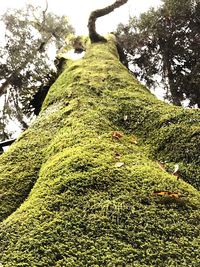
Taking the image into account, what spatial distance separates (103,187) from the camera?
2.61m

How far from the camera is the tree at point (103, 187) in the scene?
206 centimetres

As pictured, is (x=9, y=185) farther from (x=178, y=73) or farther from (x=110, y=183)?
(x=178, y=73)

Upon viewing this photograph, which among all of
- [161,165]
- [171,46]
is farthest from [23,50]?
[161,165]

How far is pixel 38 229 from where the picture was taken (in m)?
2.21

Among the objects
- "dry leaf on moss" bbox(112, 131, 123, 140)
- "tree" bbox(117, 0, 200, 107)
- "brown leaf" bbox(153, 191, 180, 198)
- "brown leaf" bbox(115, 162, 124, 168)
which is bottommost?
A: "brown leaf" bbox(153, 191, 180, 198)

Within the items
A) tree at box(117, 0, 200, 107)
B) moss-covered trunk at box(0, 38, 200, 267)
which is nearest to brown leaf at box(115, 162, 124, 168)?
moss-covered trunk at box(0, 38, 200, 267)

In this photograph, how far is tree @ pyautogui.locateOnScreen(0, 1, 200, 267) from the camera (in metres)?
2.06

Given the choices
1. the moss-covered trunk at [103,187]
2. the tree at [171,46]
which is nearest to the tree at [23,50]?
the tree at [171,46]

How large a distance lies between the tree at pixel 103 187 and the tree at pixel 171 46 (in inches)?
358

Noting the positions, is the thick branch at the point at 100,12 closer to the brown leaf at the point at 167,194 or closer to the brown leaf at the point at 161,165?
the brown leaf at the point at 161,165

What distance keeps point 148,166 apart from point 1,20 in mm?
19271

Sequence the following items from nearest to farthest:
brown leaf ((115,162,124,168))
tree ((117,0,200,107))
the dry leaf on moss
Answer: brown leaf ((115,162,124,168)) < the dry leaf on moss < tree ((117,0,200,107))

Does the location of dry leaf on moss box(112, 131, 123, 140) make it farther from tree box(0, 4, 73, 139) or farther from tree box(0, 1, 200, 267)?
tree box(0, 4, 73, 139)

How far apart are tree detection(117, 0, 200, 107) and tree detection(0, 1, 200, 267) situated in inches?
358
